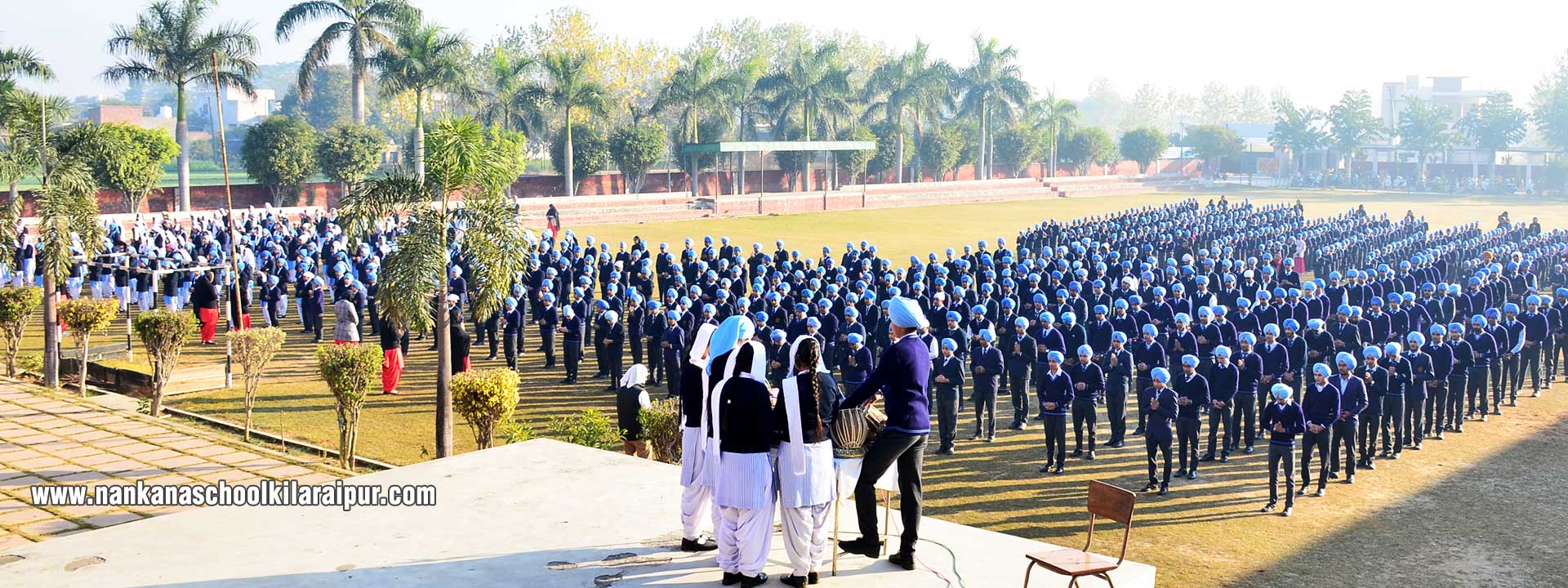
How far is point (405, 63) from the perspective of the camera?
127 feet

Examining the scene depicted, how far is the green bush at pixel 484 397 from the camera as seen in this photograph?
34.7 ft

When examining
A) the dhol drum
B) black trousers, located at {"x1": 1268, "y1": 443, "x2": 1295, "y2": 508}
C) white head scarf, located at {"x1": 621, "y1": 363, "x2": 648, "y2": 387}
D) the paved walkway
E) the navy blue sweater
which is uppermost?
the navy blue sweater

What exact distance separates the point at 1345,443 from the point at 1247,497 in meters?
1.28

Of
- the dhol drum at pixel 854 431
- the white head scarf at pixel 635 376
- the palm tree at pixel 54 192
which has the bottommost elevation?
the white head scarf at pixel 635 376

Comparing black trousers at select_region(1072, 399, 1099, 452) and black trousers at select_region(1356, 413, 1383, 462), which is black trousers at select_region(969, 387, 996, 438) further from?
black trousers at select_region(1356, 413, 1383, 462)

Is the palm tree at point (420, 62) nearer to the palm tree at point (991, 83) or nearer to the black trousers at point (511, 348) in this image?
the black trousers at point (511, 348)

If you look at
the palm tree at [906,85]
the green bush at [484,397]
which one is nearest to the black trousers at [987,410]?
the green bush at [484,397]

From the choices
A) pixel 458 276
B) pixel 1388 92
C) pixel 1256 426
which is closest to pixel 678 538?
pixel 1256 426

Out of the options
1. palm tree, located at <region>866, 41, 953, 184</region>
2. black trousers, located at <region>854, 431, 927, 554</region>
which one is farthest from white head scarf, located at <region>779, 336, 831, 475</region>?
palm tree, located at <region>866, 41, 953, 184</region>

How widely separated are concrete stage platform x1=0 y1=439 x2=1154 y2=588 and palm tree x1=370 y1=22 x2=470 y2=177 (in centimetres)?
3241

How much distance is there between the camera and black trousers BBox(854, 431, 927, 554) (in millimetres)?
6379

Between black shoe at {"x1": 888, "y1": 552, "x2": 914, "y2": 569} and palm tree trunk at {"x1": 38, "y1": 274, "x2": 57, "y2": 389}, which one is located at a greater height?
palm tree trunk at {"x1": 38, "y1": 274, "x2": 57, "y2": 389}

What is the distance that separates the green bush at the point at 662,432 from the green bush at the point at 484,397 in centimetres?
130

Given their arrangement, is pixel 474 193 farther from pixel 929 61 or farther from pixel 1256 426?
pixel 929 61
